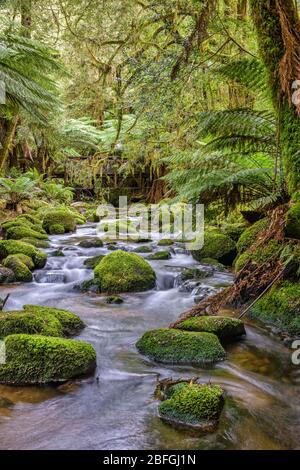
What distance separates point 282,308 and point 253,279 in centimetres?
39

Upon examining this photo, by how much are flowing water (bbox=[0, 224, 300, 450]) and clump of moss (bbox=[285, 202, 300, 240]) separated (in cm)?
96

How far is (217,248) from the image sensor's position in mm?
6641

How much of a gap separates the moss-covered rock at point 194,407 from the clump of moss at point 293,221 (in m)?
1.86

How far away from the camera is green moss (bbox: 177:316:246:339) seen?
11.3 feet

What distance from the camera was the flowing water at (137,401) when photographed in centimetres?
213

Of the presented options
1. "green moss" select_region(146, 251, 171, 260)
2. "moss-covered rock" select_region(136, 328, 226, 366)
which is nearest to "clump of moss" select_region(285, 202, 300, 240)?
"moss-covered rock" select_region(136, 328, 226, 366)

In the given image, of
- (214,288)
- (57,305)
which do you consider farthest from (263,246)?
(57,305)

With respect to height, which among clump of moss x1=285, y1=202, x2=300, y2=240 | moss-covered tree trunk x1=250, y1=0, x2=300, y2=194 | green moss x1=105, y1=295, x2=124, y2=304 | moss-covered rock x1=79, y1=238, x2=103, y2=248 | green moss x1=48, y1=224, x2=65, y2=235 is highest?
moss-covered tree trunk x1=250, y1=0, x2=300, y2=194

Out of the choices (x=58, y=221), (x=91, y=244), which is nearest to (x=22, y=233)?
(x=91, y=244)

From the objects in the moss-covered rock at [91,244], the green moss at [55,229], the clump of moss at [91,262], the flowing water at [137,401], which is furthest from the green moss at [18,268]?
the green moss at [55,229]

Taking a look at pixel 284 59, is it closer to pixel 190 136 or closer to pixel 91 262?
pixel 190 136

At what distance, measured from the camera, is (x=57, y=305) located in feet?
15.6

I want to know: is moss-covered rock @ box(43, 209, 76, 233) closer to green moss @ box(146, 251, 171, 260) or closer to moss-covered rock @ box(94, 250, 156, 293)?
green moss @ box(146, 251, 171, 260)
